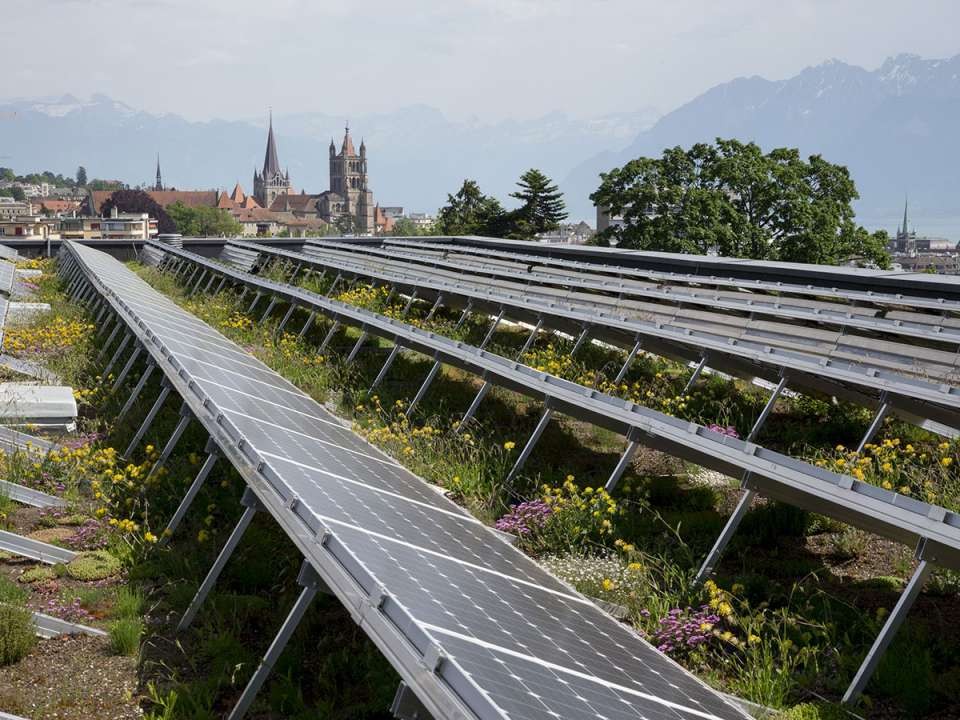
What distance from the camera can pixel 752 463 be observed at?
25.9ft

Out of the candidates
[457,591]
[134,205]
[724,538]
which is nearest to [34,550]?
[457,591]

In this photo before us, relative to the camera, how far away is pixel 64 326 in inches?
796

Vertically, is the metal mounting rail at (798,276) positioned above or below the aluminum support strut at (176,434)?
above

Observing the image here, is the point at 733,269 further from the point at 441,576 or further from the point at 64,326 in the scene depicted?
the point at 441,576

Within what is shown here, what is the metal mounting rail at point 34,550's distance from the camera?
31.4ft

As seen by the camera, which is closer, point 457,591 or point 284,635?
point 284,635

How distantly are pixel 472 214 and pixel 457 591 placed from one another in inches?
3051

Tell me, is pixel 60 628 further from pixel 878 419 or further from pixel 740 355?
pixel 740 355

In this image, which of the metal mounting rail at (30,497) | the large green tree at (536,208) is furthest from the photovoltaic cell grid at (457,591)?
the large green tree at (536,208)

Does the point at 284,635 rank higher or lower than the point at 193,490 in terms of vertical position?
higher

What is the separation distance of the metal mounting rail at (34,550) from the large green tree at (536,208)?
64.4 m

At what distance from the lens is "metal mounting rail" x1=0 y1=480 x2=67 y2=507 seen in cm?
1110

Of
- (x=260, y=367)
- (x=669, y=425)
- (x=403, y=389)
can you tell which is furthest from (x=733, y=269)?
(x=669, y=425)

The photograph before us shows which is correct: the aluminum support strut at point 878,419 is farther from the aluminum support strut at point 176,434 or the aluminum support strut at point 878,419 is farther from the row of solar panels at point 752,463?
the aluminum support strut at point 176,434
